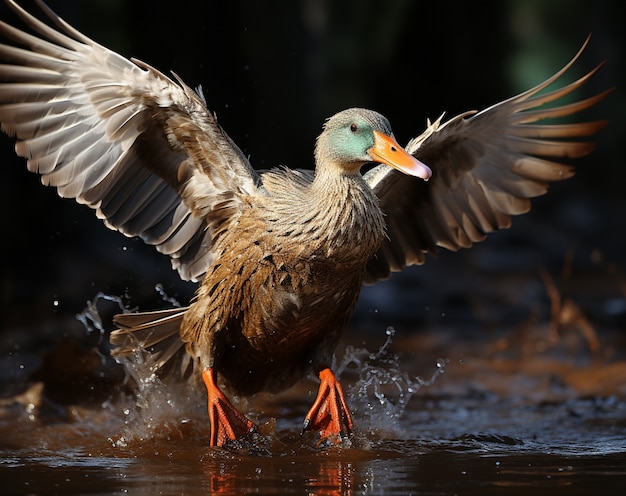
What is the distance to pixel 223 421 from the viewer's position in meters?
5.90

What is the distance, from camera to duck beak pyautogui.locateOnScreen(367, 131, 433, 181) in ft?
18.0

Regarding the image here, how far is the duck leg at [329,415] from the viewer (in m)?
6.00

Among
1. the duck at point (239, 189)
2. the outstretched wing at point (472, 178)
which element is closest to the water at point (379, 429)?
the duck at point (239, 189)

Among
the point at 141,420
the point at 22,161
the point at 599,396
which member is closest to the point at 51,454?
the point at 141,420

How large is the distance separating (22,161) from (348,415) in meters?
4.84

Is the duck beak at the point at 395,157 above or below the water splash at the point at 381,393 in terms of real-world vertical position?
above

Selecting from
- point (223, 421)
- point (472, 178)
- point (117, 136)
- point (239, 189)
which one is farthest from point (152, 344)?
point (472, 178)

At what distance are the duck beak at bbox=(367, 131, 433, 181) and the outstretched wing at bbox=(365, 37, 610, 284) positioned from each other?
0.71m

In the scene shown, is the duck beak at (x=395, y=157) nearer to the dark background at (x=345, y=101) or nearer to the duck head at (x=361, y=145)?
the duck head at (x=361, y=145)

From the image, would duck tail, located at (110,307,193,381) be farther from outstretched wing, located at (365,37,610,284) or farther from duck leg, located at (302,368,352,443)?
outstretched wing, located at (365,37,610,284)

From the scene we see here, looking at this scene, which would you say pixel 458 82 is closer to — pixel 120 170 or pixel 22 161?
pixel 22 161

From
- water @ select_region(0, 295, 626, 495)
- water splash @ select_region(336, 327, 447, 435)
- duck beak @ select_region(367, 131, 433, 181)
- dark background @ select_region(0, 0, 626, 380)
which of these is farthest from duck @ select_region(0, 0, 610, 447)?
dark background @ select_region(0, 0, 626, 380)

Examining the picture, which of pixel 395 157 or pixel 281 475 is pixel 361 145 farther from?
pixel 281 475

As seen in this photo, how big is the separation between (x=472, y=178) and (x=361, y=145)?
4.38 feet
